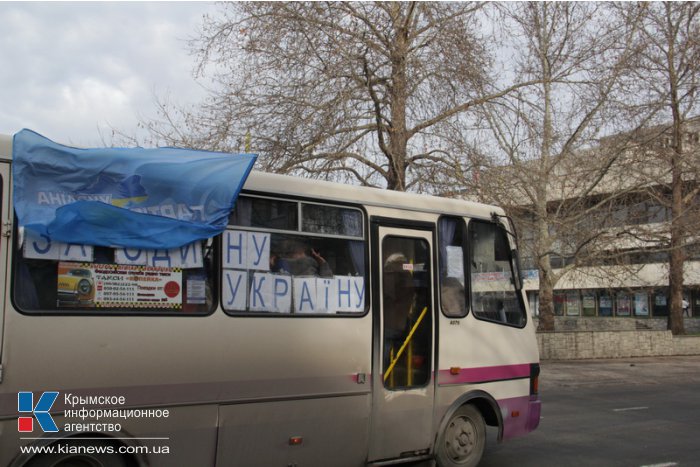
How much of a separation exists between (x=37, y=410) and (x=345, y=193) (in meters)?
3.27

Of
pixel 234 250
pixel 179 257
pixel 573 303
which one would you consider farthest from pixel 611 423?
pixel 573 303

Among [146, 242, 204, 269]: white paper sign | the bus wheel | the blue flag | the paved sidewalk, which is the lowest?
the paved sidewalk

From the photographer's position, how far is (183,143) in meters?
14.6

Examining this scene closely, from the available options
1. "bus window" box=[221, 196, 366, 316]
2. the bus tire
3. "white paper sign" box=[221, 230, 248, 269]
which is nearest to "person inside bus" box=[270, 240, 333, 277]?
"bus window" box=[221, 196, 366, 316]

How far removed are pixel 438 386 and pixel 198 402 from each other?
271 cm

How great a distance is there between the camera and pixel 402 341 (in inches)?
257

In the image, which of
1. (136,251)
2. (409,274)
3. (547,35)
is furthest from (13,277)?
(547,35)

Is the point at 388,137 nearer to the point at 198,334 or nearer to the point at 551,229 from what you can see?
the point at 551,229

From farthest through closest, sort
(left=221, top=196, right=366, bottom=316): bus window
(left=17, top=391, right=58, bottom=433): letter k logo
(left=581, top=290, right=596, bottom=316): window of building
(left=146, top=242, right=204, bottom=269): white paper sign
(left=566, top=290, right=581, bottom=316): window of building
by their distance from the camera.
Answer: (left=566, top=290, right=581, bottom=316): window of building → (left=581, top=290, right=596, bottom=316): window of building → (left=221, top=196, right=366, bottom=316): bus window → (left=146, top=242, right=204, bottom=269): white paper sign → (left=17, top=391, right=58, bottom=433): letter k logo

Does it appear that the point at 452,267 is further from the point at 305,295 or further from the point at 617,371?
the point at 617,371

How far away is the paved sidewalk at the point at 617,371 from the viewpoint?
16891mm

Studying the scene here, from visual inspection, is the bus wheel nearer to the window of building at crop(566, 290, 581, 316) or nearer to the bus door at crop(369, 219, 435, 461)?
the bus door at crop(369, 219, 435, 461)

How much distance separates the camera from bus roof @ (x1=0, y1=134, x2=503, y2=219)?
565 centimetres

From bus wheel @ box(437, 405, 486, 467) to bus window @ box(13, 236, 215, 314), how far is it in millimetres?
3182
